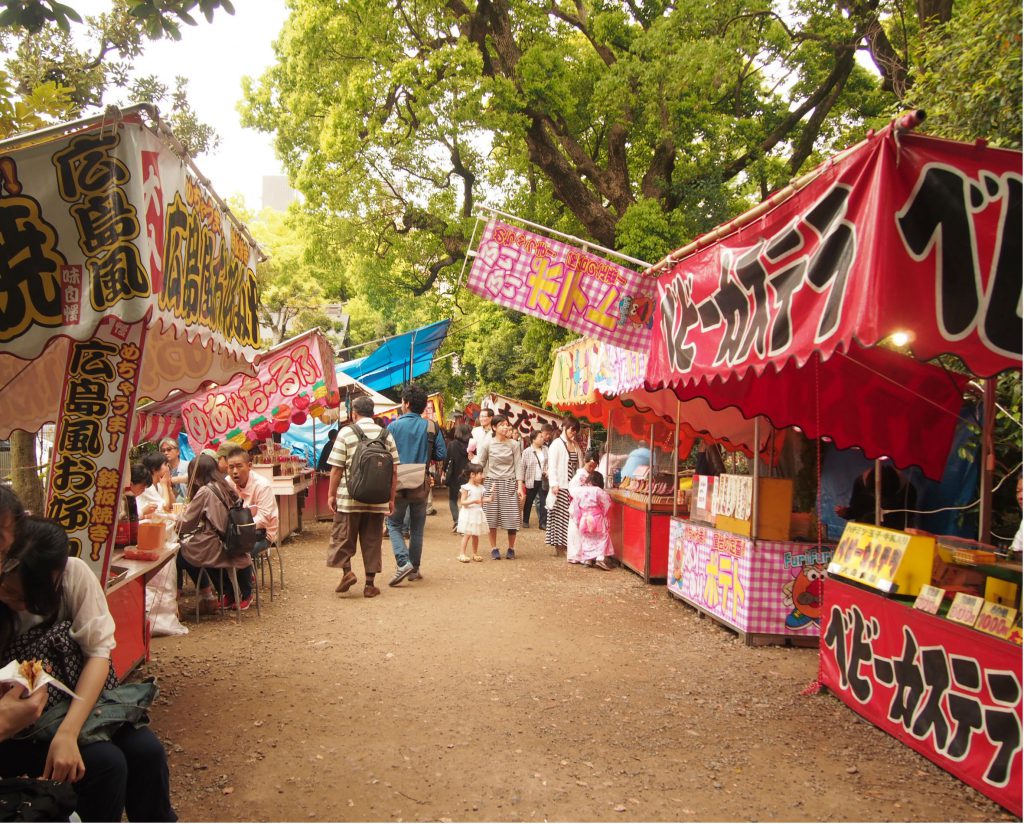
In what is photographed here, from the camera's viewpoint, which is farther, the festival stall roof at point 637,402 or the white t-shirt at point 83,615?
the festival stall roof at point 637,402

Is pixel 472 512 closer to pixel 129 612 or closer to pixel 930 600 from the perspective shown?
pixel 129 612

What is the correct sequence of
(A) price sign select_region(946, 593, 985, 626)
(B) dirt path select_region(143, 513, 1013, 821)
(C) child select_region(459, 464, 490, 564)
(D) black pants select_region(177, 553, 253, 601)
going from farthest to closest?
(C) child select_region(459, 464, 490, 564) < (D) black pants select_region(177, 553, 253, 601) < (A) price sign select_region(946, 593, 985, 626) < (B) dirt path select_region(143, 513, 1013, 821)

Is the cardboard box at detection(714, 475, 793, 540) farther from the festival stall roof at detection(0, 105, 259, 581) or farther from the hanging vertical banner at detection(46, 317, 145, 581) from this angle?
the hanging vertical banner at detection(46, 317, 145, 581)

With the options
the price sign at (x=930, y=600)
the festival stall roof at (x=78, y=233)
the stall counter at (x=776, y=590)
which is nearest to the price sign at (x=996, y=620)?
the price sign at (x=930, y=600)

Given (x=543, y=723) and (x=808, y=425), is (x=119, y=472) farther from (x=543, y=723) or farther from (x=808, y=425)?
(x=808, y=425)

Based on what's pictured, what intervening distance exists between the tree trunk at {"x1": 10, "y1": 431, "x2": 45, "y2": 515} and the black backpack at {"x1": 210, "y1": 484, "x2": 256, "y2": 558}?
5.04 feet

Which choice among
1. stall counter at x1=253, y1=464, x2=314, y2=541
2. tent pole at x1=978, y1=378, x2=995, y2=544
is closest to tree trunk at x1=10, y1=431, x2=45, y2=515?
stall counter at x1=253, y1=464, x2=314, y2=541

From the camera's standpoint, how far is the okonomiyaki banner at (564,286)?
736 centimetres

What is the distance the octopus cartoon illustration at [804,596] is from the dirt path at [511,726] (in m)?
0.30

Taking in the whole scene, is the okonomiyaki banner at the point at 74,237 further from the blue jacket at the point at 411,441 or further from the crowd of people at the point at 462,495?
the blue jacket at the point at 411,441

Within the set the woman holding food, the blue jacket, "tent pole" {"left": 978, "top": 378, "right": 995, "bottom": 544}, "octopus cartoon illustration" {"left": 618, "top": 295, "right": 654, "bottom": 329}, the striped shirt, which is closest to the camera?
the woman holding food

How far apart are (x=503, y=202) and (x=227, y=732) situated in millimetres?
17133

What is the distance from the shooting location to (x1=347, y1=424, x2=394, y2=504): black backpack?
8.27 metres

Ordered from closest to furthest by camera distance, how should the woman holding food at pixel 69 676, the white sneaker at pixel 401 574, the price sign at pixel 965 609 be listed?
the woman holding food at pixel 69 676
the price sign at pixel 965 609
the white sneaker at pixel 401 574
